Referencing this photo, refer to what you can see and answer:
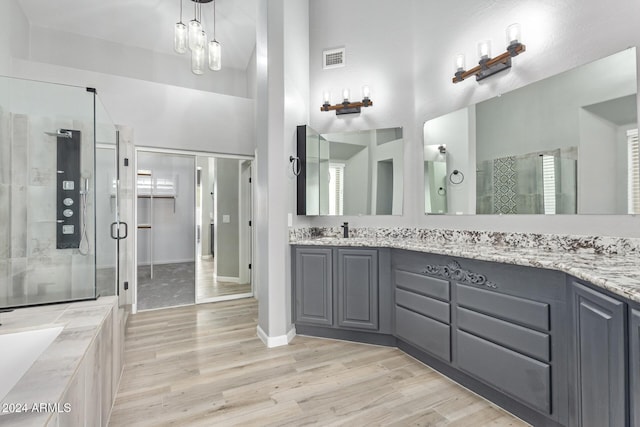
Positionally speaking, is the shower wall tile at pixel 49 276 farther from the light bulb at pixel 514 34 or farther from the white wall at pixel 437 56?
the light bulb at pixel 514 34

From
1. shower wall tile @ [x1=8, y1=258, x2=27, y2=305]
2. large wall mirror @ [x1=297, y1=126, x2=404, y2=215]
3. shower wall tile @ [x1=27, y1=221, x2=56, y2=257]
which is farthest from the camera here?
large wall mirror @ [x1=297, y1=126, x2=404, y2=215]

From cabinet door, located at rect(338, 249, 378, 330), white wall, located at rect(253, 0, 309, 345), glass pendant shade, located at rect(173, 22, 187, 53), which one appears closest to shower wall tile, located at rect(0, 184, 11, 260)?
white wall, located at rect(253, 0, 309, 345)

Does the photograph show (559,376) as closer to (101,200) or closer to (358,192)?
(358,192)

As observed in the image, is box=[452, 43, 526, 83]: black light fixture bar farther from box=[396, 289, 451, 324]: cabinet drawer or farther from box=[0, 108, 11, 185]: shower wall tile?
box=[0, 108, 11, 185]: shower wall tile

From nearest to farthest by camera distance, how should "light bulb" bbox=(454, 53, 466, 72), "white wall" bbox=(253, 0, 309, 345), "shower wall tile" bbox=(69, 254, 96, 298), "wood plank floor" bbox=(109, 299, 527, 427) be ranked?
1. "wood plank floor" bbox=(109, 299, 527, 427)
2. "shower wall tile" bbox=(69, 254, 96, 298)
3. "light bulb" bbox=(454, 53, 466, 72)
4. "white wall" bbox=(253, 0, 309, 345)

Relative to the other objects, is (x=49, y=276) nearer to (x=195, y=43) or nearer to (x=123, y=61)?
(x=195, y=43)

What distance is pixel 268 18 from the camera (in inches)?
113

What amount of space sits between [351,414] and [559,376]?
114 cm

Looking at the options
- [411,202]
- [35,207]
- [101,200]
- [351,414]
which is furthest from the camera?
[411,202]

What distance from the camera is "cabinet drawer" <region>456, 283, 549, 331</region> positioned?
1595mm

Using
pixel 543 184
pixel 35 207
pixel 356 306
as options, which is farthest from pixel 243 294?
pixel 543 184

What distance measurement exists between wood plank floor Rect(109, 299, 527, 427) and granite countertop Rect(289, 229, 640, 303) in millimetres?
944

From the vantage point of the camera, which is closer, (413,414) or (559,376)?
(559,376)

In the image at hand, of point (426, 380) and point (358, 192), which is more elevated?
point (358, 192)
